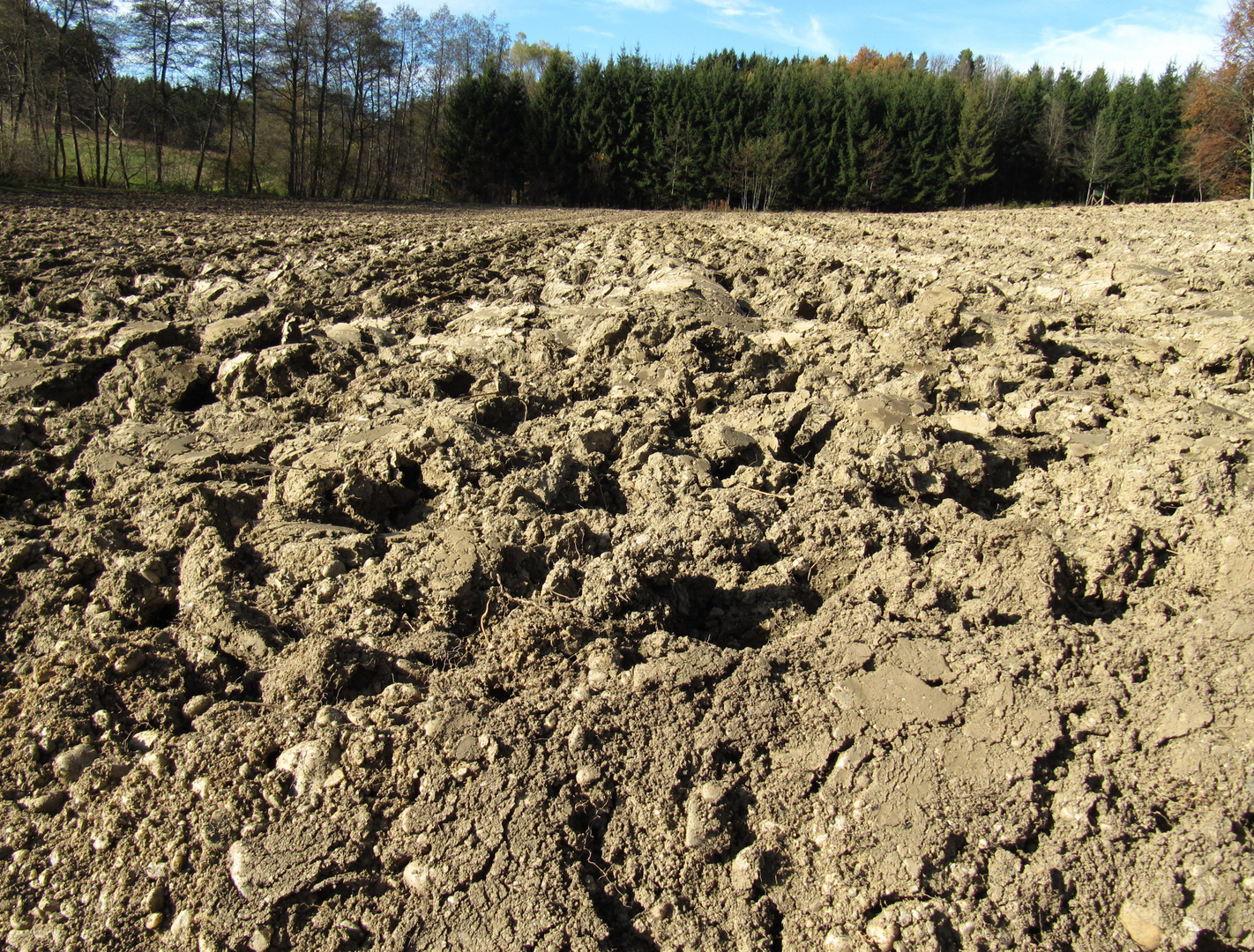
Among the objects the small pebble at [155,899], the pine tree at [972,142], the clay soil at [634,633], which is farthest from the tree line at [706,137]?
the small pebble at [155,899]

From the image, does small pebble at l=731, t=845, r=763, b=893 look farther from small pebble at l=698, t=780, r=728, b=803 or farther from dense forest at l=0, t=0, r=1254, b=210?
dense forest at l=0, t=0, r=1254, b=210

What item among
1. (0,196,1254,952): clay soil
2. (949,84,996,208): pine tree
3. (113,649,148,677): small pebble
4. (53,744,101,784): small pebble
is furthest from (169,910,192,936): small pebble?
(949,84,996,208): pine tree

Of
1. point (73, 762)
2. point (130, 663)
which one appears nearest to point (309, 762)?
point (73, 762)

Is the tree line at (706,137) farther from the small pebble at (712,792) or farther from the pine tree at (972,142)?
the small pebble at (712,792)

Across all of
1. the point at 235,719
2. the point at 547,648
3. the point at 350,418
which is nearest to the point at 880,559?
the point at 547,648

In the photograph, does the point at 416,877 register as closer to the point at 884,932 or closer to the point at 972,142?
the point at 884,932

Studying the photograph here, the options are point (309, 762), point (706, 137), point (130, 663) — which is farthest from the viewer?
point (706, 137)

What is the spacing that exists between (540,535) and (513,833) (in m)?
1.30

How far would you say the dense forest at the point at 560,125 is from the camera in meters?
26.4

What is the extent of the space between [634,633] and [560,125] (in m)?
33.8

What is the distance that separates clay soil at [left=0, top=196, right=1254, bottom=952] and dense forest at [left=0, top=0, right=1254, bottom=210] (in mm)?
24794

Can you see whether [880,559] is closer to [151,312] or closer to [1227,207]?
[151,312]

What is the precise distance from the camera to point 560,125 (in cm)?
3262

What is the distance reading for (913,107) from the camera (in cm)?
3412
